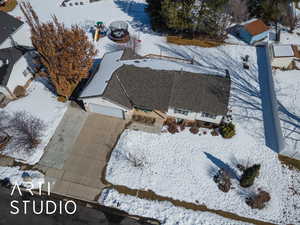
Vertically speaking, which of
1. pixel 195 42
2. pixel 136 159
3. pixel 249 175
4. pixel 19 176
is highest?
pixel 195 42

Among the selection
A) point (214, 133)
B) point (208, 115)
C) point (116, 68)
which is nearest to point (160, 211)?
point (214, 133)

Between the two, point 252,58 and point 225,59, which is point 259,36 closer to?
point 252,58

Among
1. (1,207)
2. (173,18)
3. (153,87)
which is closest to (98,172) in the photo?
(1,207)

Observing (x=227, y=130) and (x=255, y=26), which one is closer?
(x=227, y=130)

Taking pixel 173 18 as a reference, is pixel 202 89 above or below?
below

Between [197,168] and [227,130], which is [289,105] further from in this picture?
[197,168]

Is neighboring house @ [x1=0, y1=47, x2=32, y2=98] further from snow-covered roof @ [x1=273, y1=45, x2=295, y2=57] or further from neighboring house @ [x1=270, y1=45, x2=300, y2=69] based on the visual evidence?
snow-covered roof @ [x1=273, y1=45, x2=295, y2=57]
